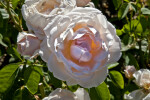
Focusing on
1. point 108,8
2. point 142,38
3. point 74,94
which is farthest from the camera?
point 108,8

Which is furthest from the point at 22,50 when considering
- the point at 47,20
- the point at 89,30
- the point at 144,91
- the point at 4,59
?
the point at 4,59

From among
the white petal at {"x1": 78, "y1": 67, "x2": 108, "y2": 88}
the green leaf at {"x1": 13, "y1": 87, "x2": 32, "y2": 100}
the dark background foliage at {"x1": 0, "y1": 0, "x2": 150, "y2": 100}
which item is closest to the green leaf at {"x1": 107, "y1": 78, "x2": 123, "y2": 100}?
the dark background foliage at {"x1": 0, "y1": 0, "x2": 150, "y2": 100}

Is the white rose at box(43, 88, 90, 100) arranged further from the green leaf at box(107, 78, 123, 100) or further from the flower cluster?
the green leaf at box(107, 78, 123, 100)

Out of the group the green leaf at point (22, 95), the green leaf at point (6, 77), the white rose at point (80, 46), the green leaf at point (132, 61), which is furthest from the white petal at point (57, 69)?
the green leaf at point (132, 61)

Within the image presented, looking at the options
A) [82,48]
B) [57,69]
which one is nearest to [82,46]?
[82,48]

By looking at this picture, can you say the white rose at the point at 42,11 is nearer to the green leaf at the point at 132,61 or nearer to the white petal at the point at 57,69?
the white petal at the point at 57,69

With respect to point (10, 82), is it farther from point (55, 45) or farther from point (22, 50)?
point (55, 45)
